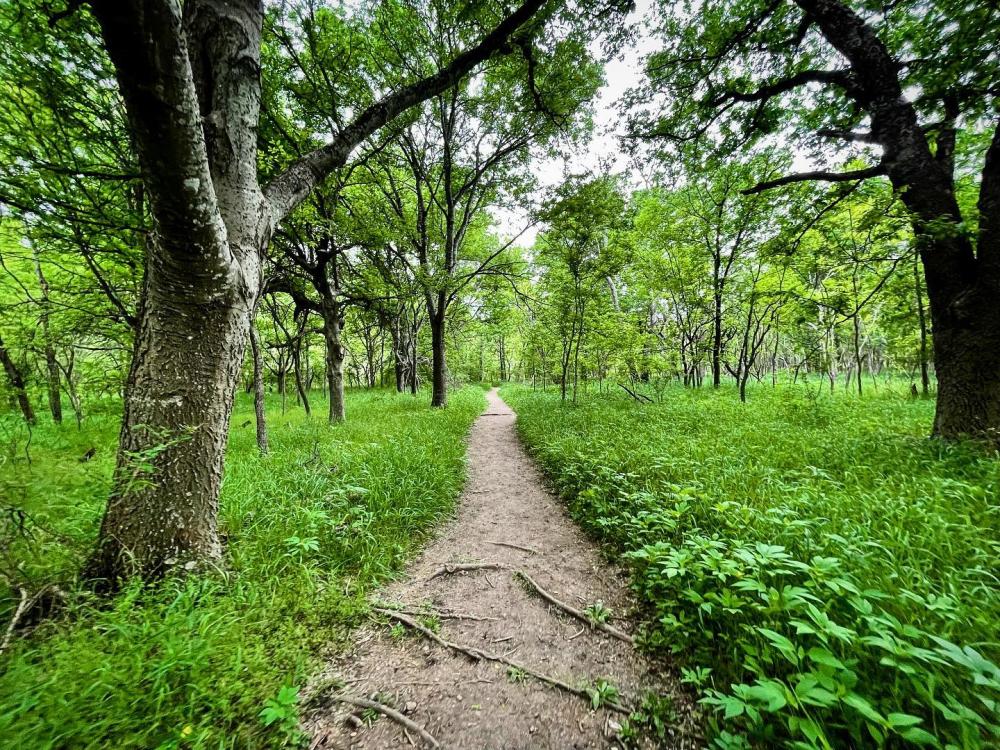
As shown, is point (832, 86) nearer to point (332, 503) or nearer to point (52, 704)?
point (332, 503)

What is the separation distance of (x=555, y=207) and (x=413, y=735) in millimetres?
11498

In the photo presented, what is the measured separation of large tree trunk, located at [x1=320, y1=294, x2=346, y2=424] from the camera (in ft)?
28.8

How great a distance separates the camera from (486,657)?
2.35m

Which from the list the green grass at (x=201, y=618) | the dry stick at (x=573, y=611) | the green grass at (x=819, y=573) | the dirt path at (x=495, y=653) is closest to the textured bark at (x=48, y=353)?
the green grass at (x=201, y=618)

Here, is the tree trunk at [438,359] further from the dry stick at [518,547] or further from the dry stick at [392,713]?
the dry stick at [392,713]

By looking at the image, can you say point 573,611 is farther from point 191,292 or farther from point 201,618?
point 191,292

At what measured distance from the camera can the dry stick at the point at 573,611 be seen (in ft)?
8.17

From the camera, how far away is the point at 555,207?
10234mm

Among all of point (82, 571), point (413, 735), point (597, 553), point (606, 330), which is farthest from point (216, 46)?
point (606, 330)

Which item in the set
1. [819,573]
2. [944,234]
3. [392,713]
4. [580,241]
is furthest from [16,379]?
[944,234]

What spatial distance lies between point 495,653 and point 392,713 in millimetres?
775

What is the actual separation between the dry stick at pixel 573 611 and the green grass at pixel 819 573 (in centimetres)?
23

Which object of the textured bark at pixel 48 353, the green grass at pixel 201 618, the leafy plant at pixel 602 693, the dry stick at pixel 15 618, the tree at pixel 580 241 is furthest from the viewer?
the tree at pixel 580 241

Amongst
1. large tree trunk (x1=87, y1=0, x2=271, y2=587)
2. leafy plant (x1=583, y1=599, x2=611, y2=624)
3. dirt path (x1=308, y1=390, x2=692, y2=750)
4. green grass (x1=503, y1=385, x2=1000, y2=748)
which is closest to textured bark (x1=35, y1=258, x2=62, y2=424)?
large tree trunk (x1=87, y1=0, x2=271, y2=587)
